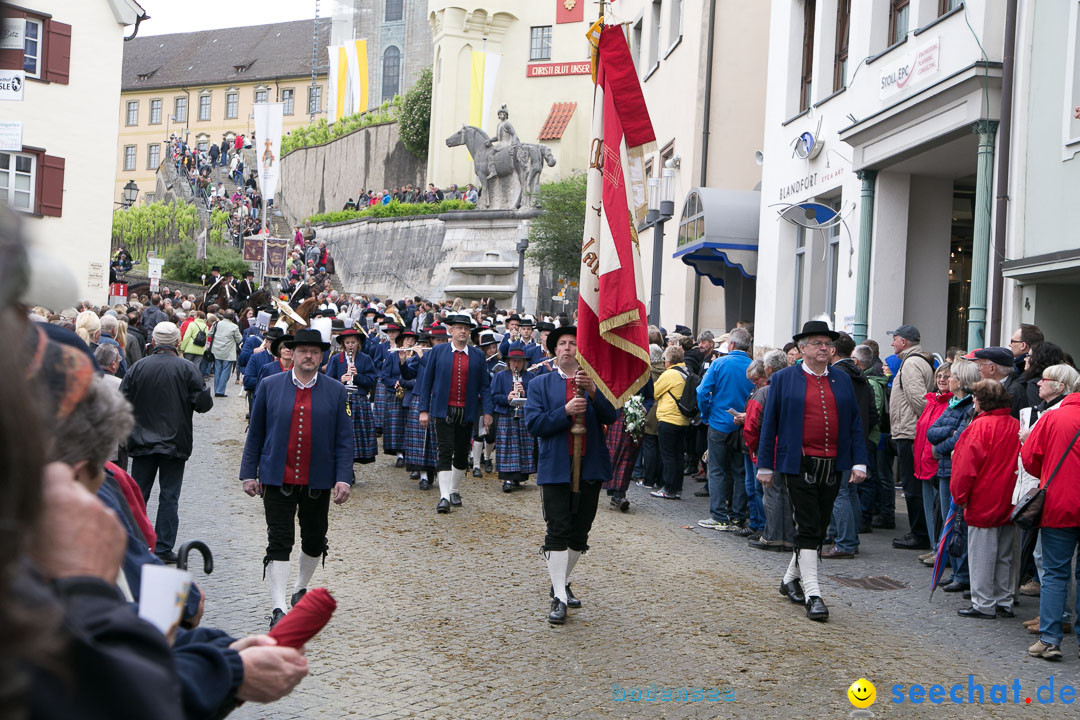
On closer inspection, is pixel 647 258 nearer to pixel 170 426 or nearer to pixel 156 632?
pixel 170 426

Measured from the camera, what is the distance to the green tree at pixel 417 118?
2421 inches

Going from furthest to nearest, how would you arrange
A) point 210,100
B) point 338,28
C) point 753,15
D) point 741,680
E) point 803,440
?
point 210,100 < point 338,28 < point 753,15 < point 803,440 < point 741,680

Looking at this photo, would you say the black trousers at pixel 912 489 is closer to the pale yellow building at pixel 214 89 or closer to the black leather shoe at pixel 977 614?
the black leather shoe at pixel 977 614

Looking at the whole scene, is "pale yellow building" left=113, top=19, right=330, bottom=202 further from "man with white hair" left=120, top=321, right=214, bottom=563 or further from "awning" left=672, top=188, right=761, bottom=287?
"man with white hair" left=120, top=321, right=214, bottom=563

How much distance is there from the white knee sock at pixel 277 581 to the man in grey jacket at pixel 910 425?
618 centimetres

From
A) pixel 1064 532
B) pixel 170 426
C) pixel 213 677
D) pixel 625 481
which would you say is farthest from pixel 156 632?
pixel 625 481

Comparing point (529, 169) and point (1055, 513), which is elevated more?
point (529, 169)

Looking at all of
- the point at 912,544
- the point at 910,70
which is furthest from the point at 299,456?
the point at 910,70

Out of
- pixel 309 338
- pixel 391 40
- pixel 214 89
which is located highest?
pixel 391 40

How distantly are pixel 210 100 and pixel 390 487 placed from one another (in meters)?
80.4

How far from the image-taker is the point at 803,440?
8.59m

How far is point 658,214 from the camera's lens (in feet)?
74.7

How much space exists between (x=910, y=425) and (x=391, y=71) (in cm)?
6675

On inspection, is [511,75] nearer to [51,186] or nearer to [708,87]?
[51,186]
